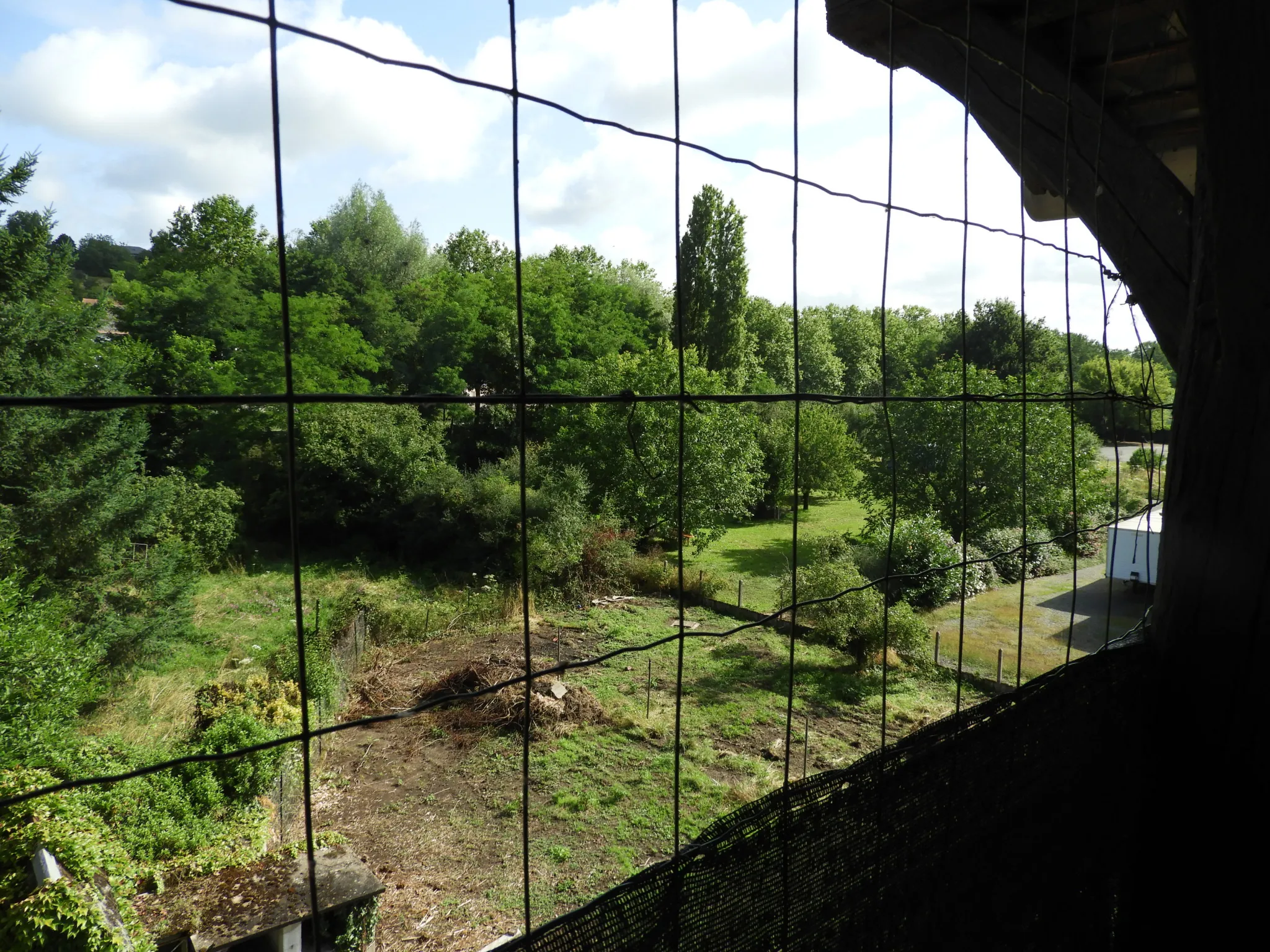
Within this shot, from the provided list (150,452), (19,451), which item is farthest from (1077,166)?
(150,452)

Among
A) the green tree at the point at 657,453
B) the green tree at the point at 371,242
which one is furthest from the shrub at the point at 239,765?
the green tree at the point at 371,242

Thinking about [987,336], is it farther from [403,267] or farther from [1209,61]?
[1209,61]

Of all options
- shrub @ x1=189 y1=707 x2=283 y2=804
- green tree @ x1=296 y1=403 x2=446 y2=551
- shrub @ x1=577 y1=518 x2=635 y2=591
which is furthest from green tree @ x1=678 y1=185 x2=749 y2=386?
shrub @ x1=189 y1=707 x2=283 y2=804

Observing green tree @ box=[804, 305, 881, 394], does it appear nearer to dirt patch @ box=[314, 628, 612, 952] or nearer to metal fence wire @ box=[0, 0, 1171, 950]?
dirt patch @ box=[314, 628, 612, 952]

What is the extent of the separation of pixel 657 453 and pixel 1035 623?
6769mm

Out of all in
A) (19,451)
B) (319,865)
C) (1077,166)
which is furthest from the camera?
(19,451)

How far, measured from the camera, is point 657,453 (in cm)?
1470

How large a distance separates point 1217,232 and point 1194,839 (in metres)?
1.12

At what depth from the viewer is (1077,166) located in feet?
5.52

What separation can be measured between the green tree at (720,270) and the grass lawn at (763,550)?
12.3 feet

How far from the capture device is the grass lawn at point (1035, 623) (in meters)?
10.4

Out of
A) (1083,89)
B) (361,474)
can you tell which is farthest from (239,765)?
(361,474)

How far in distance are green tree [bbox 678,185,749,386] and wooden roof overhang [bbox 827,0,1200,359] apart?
1431 cm

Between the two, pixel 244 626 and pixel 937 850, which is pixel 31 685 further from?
pixel 937 850
